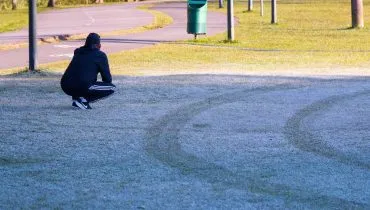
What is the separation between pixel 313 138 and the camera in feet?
37.8

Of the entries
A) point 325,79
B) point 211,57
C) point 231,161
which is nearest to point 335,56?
point 211,57

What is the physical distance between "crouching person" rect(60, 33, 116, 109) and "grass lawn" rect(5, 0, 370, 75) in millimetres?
5273

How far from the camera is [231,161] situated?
10.0 meters

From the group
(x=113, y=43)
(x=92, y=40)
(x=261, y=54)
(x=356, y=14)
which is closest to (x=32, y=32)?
(x=92, y=40)

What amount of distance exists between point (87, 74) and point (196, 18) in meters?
16.4

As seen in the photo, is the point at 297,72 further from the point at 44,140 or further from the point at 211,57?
the point at 44,140

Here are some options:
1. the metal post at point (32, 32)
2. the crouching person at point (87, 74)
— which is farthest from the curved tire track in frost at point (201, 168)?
the metal post at point (32, 32)

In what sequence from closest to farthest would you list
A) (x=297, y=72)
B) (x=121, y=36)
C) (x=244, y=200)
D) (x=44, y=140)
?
(x=244, y=200)
(x=44, y=140)
(x=297, y=72)
(x=121, y=36)

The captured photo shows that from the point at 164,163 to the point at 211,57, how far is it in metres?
13.5

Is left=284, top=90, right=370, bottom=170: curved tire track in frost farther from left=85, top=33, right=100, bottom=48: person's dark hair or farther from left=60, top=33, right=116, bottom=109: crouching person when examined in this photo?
left=85, top=33, right=100, bottom=48: person's dark hair

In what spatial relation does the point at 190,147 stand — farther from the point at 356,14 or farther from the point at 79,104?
the point at 356,14

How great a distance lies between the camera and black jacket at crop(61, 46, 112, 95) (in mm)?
13812

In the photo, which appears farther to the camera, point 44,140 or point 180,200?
point 44,140

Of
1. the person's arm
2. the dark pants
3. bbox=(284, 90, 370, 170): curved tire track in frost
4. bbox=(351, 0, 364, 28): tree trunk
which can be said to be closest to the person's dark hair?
the person's arm
